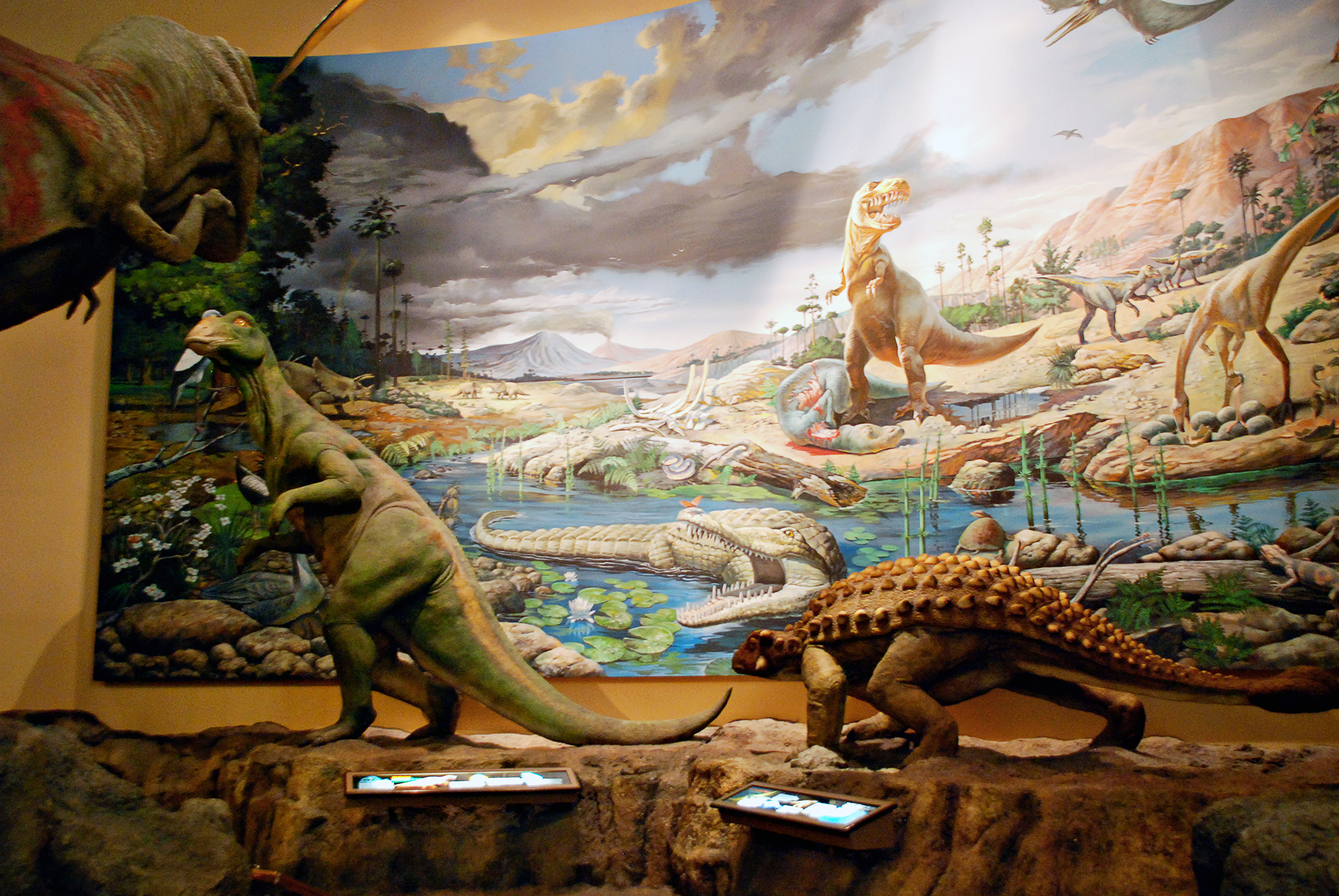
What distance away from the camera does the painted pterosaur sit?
534 centimetres

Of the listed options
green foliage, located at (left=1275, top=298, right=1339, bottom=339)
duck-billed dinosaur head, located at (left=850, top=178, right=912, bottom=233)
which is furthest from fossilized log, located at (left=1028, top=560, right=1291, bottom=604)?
duck-billed dinosaur head, located at (left=850, top=178, right=912, bottom=233)

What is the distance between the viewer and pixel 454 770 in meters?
3.71

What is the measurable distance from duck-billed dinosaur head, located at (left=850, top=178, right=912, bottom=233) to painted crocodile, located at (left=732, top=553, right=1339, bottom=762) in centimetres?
288

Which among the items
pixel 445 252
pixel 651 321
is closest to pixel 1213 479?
pixel 651 321

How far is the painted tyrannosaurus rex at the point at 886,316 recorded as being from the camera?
5668mm

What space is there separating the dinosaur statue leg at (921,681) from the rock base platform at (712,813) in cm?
11

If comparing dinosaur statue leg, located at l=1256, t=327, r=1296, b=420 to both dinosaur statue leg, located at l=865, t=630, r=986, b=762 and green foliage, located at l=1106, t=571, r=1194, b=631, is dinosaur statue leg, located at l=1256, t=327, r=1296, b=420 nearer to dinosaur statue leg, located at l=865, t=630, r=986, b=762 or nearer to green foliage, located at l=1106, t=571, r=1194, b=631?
green foliage, located at l=1106, t=571, r=1194, b=631

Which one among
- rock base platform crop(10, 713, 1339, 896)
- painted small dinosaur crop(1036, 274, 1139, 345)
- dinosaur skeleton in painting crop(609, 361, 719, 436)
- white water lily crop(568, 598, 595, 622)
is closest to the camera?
rock base platform crop(10, 713, 1339, 896)

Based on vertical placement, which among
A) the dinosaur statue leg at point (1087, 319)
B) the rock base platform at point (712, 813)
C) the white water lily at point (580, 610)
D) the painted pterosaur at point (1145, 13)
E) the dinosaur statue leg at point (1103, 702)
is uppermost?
the painted pterosaur at point (1145, 13)

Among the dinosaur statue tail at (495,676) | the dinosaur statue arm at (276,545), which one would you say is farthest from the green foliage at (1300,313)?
the dinosaur statue arm at (276,545)

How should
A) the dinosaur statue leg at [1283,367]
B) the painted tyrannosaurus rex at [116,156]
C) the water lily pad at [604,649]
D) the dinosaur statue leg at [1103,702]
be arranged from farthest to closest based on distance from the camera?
the water lily pad at [604,649]
the dinosaur statue leg at [1283,367]
the dinosaur statue leg at [1103,702]
the painted tyrannosaurus rex at [116,156]

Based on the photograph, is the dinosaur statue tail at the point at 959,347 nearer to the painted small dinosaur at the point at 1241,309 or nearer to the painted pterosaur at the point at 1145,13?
the painted small dinosaur at the point at 1241,309

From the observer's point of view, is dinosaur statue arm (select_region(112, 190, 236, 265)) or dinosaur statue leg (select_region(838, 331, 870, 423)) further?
dinosaur statue leg (select_region(838, 331, 870, 423))

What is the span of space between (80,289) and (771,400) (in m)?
4.17
